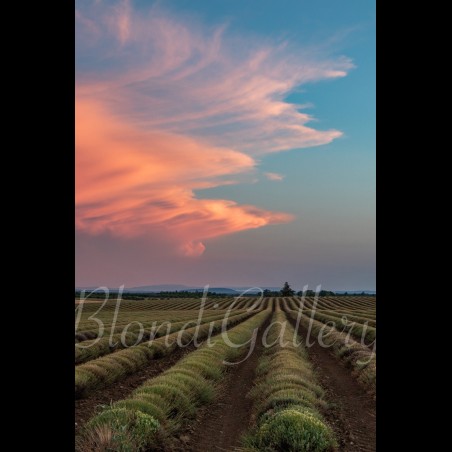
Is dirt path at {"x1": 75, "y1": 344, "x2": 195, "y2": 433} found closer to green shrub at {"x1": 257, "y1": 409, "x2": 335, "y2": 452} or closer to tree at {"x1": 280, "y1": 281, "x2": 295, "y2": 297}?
green shrub at {"x1": 257, "y1": 409, "x2": 335, "y2": 452}

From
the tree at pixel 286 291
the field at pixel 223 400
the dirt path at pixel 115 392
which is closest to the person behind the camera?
the field at pixel 223 400

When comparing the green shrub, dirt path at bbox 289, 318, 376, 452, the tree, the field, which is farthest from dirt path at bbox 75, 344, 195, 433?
the tree

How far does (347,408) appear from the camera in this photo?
12938mm

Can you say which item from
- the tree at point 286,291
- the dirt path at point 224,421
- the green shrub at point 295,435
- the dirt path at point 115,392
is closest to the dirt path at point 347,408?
the green shrub at point 295,435

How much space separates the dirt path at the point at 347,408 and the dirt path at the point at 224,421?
6.64 ft

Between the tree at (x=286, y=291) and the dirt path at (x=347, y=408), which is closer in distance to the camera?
the dirt path at (x=347, y=408)

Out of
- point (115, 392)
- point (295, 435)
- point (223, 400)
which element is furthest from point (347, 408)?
point (115, 392)

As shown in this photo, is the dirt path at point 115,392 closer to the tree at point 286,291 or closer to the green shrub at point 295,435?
the green shrub at point 295,435

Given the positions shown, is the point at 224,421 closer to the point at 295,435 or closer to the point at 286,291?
the point at 295,435

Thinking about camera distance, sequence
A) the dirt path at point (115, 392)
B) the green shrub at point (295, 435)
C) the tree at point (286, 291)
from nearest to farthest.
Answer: the green shrub at point (295, 435) < the dirt path at point (115, 392) < the tree at point (286, 291)

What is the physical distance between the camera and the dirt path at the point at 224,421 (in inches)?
383
